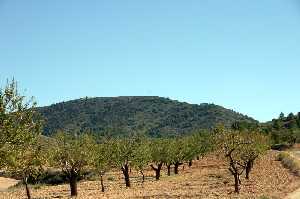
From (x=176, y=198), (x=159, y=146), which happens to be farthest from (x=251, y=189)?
(x=159, y=146)

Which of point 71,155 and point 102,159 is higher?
point 71,155

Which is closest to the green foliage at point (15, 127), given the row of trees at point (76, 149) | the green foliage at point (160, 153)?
the row of trees at point (76, 149)

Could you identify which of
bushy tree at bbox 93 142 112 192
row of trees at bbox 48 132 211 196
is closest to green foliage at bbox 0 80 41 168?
row of trees at bbox 48 132 211 196

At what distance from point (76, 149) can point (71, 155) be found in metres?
1.06

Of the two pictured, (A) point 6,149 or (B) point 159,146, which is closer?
(A) point 6,149

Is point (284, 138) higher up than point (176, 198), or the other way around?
point (284, 138)

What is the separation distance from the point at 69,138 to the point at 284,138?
132m

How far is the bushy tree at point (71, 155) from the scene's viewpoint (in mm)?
66312

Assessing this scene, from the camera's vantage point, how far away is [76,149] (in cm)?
6675

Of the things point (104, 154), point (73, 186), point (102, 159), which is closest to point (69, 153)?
point (73, 186)

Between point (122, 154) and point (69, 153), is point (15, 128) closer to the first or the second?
point (69, 153)

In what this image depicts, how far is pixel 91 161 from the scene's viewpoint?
67.8 m

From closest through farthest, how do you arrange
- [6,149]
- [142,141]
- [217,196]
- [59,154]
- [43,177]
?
[6,149] → [217,196] → [59,154] → [142,141] → [43,177]

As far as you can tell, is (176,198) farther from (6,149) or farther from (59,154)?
(6,149)
